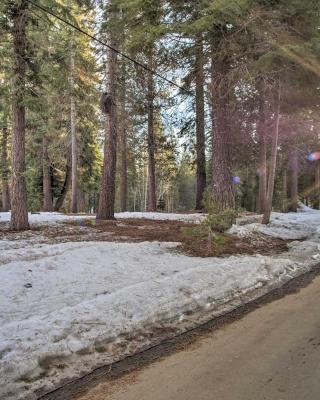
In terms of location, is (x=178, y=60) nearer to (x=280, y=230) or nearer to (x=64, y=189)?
(x=280, y=230)

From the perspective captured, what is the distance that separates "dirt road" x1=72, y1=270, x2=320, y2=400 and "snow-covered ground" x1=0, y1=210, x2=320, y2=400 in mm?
511

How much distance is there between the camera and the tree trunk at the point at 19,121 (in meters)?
11.7

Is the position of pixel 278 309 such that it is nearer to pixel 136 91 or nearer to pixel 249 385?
pixel 249 385

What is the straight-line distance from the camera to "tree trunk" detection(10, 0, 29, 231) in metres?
11.7

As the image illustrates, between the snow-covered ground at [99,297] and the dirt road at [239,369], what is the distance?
51 cm

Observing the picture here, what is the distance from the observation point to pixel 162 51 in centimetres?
1266

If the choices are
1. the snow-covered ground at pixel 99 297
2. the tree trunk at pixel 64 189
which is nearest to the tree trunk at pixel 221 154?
the snow-covered ground at pixel 99 297

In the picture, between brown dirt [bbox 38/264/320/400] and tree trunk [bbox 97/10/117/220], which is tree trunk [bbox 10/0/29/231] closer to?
tree trunk [bbox 97/10/117/220]

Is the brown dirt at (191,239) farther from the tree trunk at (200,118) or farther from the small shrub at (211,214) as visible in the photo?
the tree trunk at (200,118)

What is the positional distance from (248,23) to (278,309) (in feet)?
24.7

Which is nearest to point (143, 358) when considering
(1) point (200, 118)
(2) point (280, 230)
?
(2) point (280, 230)

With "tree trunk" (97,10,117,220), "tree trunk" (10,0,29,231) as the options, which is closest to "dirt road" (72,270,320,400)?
"tree trunk" (10,0,29,231)

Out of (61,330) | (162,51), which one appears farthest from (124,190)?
(61,330)

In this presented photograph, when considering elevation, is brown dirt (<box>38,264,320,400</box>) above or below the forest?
below
